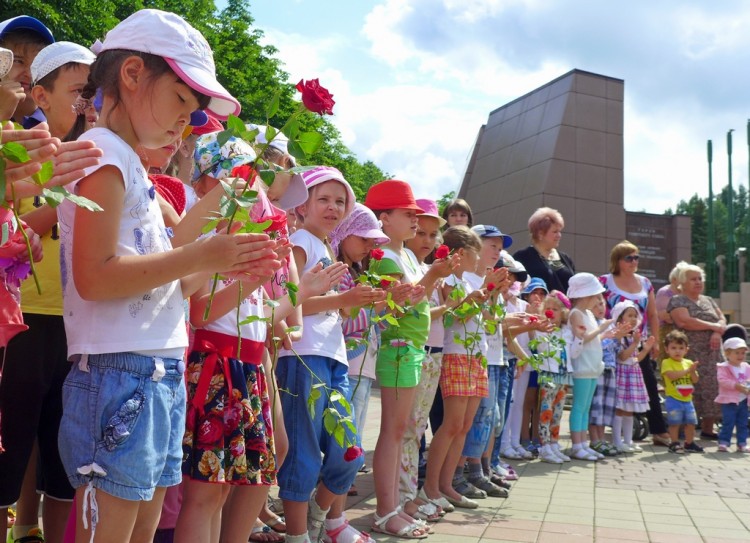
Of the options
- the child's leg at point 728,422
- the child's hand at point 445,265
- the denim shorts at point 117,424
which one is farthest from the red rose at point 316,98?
the child's leg at point 728,422

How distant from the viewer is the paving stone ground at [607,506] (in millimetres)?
4863

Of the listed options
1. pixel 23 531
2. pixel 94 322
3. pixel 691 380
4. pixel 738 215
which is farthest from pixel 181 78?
pixel 738 215

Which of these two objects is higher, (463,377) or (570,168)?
(570,168)

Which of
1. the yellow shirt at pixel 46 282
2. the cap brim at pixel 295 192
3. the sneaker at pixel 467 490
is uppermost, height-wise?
the cap brim at pixel 295 192

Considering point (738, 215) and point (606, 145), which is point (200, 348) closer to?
point (606, 145)

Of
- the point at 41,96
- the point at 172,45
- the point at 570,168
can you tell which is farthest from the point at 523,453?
the point at 570,168

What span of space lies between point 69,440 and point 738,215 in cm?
9059

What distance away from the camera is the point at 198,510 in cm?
276

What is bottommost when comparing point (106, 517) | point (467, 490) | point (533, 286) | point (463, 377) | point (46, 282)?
point (467, 490)

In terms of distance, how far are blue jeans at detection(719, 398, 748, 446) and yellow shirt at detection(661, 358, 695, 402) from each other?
506 mm

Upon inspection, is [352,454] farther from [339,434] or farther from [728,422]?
[728,422]

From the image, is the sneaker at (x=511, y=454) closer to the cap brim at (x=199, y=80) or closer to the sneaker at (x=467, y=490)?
the sneaker at (x=467, y=490)

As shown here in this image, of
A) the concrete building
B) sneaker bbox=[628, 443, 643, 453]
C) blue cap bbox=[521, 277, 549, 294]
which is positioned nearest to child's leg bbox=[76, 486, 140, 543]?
blue cap bbox=[521, 277, 549, 294]

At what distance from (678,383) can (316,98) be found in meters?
8.42
